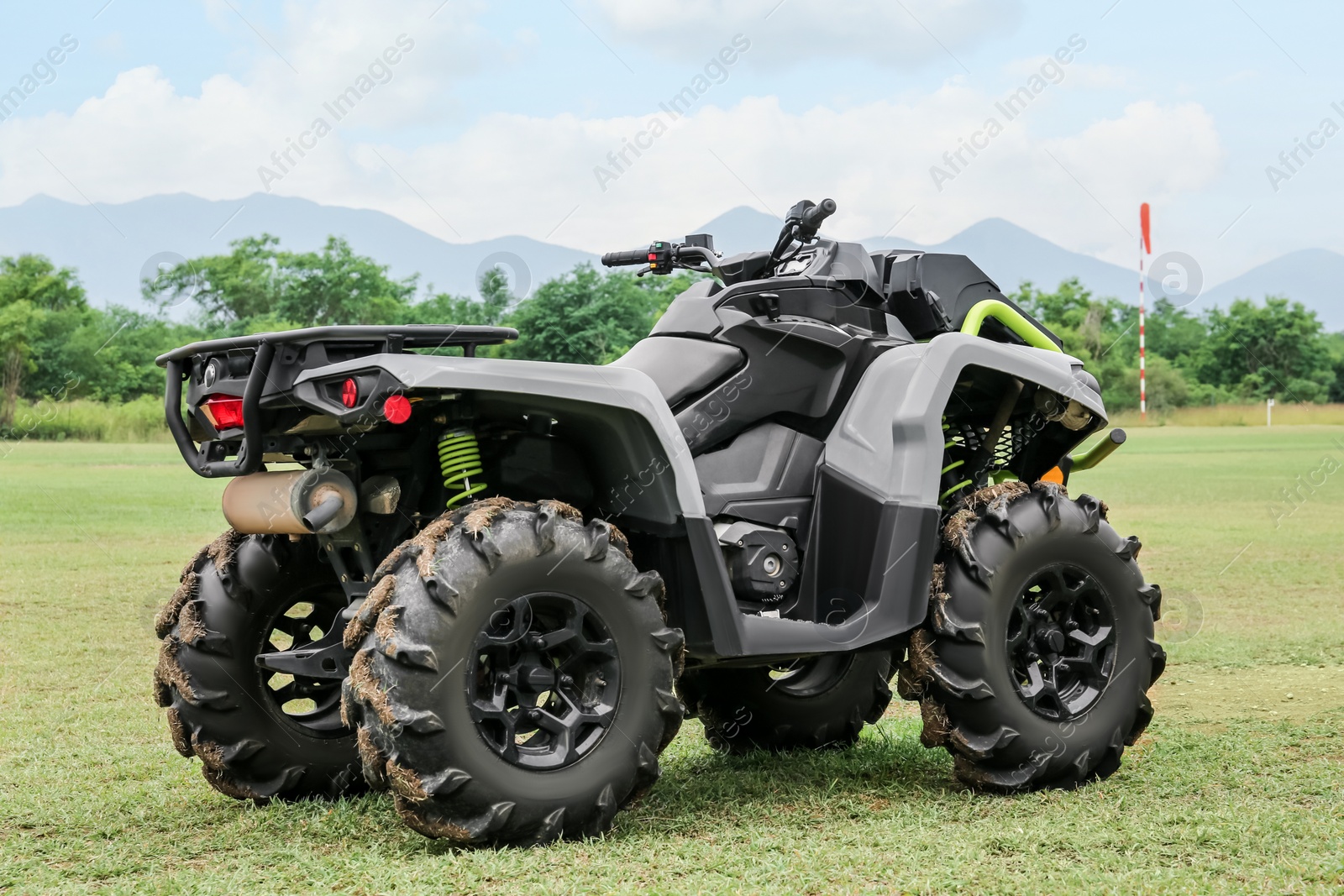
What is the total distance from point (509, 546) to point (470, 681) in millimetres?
404

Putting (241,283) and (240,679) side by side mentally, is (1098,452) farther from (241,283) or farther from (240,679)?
(241,283)

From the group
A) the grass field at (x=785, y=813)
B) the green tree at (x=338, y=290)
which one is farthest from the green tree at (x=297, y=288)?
the grass field at (x=785, y=813)

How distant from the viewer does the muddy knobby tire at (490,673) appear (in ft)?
13.1

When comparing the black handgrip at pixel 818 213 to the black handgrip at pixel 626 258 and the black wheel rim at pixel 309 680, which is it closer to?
the black handgrip at pixel 626 258

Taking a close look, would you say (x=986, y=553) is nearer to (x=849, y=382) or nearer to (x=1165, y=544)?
(x=849, y=382)

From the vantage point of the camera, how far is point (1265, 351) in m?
67.9

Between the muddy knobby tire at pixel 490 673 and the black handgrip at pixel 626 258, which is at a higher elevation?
the black handgrip at pixel 626 258

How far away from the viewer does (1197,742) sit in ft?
19.7

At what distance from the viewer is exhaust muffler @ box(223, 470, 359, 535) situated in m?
4.34

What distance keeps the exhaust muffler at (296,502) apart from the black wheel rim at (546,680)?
0.61 meters

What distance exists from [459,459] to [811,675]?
2.43 metres

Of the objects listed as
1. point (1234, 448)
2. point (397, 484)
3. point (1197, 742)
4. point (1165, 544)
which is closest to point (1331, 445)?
point (1234, 448)

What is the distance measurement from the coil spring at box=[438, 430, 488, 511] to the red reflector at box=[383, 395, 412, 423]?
16.9 inches

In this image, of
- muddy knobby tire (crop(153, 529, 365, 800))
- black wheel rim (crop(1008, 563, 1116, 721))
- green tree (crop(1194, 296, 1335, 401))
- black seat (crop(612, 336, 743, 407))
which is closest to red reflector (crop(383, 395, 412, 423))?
black seat (crop(612, 336, 743, 407))
